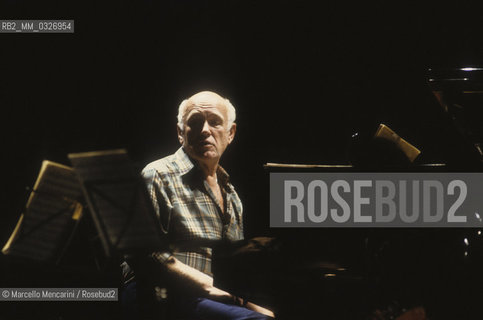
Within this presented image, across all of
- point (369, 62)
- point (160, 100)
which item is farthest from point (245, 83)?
point (369, 62)

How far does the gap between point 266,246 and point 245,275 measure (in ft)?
0.59

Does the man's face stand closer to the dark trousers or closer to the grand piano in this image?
the grand piano

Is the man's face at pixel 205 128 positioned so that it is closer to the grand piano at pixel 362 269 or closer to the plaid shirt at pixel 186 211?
the plaid shirt at pixel 186 211

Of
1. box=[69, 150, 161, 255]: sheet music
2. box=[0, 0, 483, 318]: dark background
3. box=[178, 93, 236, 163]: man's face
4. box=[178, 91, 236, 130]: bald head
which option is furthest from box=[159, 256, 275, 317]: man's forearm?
box=[0, 0, 483, 318]: dark background

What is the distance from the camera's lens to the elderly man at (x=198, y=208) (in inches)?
115

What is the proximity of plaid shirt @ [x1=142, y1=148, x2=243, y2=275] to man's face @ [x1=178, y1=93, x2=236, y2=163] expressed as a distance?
4.1 inches

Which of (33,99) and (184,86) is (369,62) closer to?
(184,86)

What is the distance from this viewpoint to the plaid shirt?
3.09 meters

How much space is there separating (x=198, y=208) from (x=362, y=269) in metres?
0.96

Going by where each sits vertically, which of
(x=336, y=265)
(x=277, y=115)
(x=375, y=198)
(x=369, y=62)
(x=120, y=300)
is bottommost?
(x=120, y=300)

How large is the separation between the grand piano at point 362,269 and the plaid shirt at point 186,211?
0.86 ft

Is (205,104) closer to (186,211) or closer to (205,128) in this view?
(205,128)

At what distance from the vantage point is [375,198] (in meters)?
3.00

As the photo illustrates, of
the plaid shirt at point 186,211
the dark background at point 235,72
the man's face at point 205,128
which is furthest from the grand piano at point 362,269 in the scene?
the dark background at point 235,72
